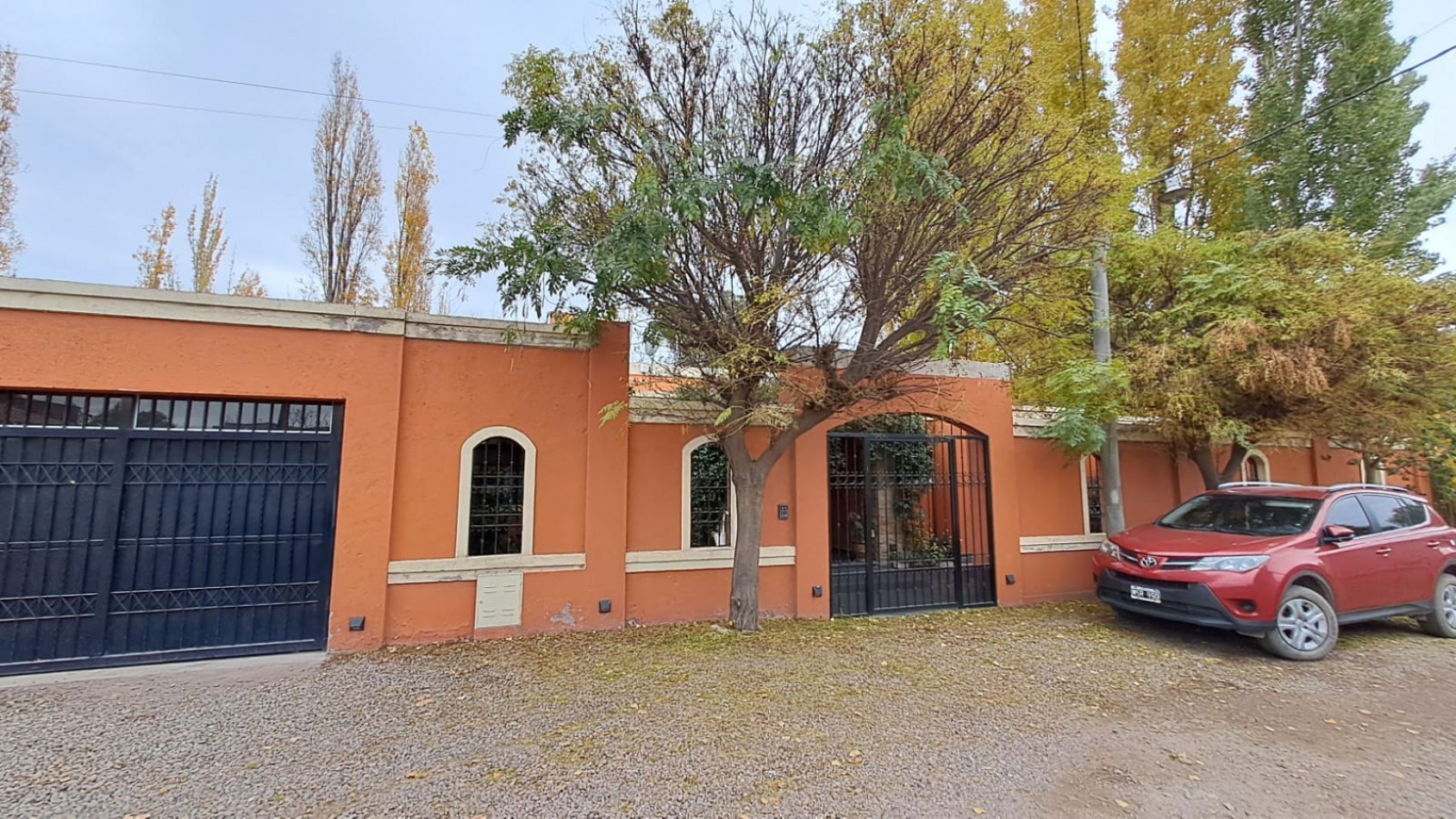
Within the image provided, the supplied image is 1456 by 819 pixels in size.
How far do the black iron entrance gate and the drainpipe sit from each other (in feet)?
5.19

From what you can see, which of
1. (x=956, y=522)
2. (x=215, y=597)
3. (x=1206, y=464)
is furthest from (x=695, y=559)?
(x=1206, y=464)

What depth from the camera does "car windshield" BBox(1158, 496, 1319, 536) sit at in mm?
6516

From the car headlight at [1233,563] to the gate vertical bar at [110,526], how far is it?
10298 mm

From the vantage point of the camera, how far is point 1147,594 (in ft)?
21.4

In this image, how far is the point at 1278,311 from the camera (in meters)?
7.39

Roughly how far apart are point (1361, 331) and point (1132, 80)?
7.38 meters

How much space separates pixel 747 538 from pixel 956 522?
10.9ft

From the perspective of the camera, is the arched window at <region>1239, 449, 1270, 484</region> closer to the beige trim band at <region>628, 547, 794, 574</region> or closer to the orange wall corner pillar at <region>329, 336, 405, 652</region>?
the beige trim band at <region>628, 547, 794, 574</region>

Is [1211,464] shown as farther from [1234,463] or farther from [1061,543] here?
[1061,543]

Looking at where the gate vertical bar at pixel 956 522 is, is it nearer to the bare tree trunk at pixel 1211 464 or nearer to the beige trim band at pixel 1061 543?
the beige trim band at pixel 1061 543

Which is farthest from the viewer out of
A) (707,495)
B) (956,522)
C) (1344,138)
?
(1344,138)

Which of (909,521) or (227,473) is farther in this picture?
(909,521)

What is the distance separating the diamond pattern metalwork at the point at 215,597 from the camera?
5.53 m

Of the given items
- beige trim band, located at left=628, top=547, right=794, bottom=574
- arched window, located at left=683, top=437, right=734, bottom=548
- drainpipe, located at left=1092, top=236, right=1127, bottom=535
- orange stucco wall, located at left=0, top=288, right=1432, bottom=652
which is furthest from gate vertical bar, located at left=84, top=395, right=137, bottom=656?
drainpipe, located at left=1092, top=236, right=1127, bottom=535
